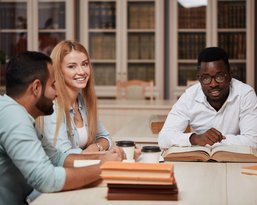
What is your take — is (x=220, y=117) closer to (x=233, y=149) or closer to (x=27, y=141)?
(x=233, y=149)

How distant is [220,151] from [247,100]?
64 cm

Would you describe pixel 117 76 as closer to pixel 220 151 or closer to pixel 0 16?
pixel 0 16

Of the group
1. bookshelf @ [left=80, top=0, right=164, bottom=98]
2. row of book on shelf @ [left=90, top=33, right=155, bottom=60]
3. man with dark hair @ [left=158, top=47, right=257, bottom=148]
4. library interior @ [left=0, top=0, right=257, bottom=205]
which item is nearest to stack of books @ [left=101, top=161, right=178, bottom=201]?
man with dark hair @ [left=158, top=47, right=257, bottom=148]

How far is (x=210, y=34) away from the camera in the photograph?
6.14 metres

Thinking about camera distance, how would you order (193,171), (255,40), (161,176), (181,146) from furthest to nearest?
(255,40) → (181,146) → (193,171) → (161,176)

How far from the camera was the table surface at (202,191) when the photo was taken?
5.34 ft

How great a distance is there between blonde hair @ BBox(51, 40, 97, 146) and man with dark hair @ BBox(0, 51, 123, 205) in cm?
55

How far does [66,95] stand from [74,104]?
0.38 ft

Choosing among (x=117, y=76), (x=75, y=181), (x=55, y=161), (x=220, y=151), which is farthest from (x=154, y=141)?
(x=117, y=76)

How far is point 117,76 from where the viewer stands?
628 cm

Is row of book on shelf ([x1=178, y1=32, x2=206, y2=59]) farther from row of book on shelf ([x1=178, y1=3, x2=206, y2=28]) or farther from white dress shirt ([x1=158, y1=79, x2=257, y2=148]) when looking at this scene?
white dress shirt ([x1=158, y1=79, x2=257, y2=148])

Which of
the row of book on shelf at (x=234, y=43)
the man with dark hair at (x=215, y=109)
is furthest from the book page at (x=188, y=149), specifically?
the row of book on shelf at (x=234, y=43)

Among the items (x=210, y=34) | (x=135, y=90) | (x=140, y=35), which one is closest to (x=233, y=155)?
(x=135, y=90)

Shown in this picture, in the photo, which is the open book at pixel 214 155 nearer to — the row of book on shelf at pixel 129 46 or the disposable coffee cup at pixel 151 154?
the disposable coffee cup at pixel 151 154
